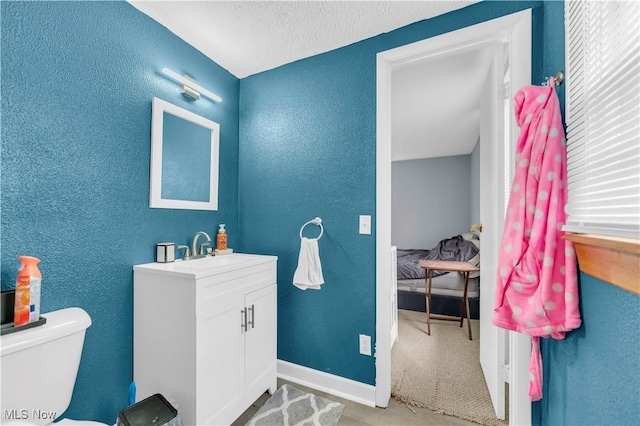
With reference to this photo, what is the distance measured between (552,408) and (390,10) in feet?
6.76

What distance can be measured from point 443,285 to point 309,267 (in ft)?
6.68

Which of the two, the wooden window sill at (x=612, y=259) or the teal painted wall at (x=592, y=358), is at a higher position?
the wooden window sill at (x=612, y=259)

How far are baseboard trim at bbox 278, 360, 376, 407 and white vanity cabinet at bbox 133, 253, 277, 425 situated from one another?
1.10 ft

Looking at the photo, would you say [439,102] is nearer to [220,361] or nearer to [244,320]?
[244,320]

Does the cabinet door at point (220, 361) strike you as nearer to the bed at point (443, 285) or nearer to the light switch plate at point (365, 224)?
the light switch plate at point (365, 224)

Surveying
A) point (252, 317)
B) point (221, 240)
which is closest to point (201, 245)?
point (221, 240)

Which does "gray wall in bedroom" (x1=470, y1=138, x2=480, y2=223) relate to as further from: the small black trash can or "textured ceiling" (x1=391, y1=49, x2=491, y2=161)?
the small black trash can

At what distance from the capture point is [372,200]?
171 centimetres

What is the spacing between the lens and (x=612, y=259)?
694mm

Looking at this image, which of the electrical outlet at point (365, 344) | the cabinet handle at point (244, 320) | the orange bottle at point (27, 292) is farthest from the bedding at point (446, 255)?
the orange bottle at point (27, 292)

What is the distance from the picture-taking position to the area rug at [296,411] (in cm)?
150

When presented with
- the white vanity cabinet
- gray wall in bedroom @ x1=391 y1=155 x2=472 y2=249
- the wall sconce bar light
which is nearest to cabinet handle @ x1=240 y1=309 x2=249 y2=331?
the white vanity cabinet

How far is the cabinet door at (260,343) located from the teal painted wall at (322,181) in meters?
0.22

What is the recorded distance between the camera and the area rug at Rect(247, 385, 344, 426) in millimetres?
1504
